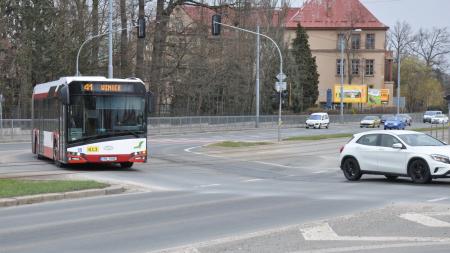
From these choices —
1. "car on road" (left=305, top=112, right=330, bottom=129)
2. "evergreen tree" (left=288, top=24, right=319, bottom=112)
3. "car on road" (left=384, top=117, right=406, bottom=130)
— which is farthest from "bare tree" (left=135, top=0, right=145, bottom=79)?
"evergreen tree" (left=288, top=24, right=319, bottom=112)

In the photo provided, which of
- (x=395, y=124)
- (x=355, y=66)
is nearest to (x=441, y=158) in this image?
(x=395, y=124)

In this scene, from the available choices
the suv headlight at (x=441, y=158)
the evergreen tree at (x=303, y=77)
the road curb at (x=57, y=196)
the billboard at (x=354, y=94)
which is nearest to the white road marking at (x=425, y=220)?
the suv headlight at (x=441, y=158)

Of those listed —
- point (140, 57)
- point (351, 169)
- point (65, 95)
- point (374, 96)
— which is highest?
point (140, 57)

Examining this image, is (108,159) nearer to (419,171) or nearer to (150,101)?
(150,101)

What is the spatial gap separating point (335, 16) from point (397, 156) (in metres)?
92.8

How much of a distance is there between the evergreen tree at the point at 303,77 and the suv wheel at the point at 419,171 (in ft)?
228

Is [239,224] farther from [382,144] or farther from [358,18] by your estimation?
[358,18]

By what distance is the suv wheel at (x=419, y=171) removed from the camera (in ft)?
58.3

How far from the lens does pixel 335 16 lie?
109 m

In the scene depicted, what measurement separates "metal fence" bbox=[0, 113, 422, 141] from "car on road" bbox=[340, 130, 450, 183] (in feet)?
99.9

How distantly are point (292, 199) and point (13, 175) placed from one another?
31.1ft

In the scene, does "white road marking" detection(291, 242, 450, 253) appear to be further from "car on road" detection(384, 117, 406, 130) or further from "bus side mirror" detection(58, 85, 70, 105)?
"car on road" detection(384, 117, 406, 130)

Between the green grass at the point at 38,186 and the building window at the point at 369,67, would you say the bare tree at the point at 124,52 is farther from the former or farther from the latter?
the building window at the point at 369,67

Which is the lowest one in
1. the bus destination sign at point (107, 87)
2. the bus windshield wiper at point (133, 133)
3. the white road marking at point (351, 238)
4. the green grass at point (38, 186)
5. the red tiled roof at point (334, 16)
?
the green grass at point (38, 186)
